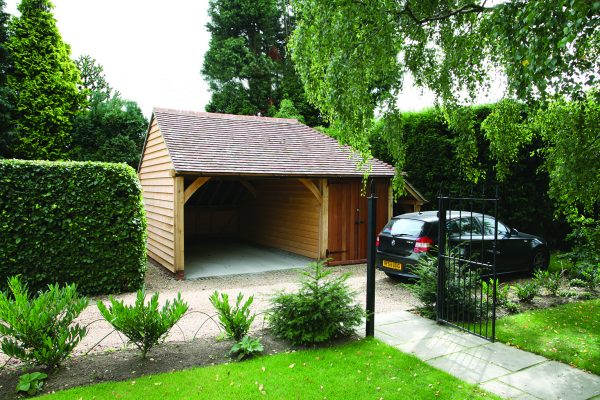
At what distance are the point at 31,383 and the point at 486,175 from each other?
12157 millimetres

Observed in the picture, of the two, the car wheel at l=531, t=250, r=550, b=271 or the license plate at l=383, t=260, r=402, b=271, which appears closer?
the license plate at l=383, t=260, r=402, b=271

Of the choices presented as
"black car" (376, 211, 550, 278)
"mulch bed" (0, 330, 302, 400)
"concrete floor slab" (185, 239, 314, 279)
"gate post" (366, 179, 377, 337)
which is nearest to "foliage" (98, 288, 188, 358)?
"mulch bed" (0, 330, 302, 400)

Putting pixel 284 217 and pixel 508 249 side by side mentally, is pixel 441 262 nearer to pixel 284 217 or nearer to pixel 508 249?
pixel 508 249

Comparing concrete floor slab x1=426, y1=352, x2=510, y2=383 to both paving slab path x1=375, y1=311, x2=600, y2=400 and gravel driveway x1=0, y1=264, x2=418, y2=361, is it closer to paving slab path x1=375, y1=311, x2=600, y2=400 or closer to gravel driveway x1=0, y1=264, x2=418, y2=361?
paving slab path x1=375, y1=311, x2=600, y2=400

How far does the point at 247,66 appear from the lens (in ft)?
88.1

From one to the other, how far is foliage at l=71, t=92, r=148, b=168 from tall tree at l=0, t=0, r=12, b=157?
8.10 feet

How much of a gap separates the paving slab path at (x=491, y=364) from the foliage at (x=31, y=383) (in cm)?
396

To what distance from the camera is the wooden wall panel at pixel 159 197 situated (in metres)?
10.3

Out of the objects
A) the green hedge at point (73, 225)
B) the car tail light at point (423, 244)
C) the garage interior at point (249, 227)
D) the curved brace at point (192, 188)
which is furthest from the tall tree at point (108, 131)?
the car tail light at point (423, 244)

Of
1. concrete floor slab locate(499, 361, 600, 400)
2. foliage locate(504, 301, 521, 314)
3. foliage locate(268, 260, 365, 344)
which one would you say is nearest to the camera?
concrete floor slab locate(499, 361, 600, 400)

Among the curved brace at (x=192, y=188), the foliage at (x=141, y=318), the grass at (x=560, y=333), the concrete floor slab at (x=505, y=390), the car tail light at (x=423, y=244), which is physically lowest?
the grass at (x=560, y=333)

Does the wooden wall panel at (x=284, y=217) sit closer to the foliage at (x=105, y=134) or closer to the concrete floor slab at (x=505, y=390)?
the foliage at (x=105, y=134)

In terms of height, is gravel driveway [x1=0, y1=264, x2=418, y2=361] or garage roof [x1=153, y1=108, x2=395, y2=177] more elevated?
garage roof [x1=153, y1=108, x2=395, y2=177]

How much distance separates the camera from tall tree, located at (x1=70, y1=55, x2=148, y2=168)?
17.9 metres
